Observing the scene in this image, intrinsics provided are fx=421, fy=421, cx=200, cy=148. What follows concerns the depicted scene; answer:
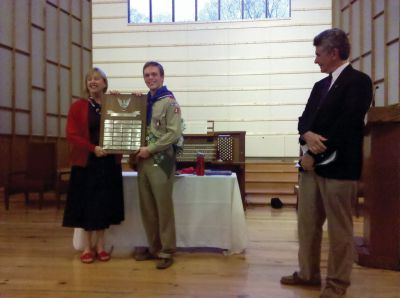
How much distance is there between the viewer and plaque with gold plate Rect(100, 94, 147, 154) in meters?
2.88

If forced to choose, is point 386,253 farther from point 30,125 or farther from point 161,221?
point 30,125

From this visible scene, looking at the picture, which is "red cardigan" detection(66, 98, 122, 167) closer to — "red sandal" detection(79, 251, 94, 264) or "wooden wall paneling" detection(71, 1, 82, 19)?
"red sandal" detection(79, 251, 94, 264)

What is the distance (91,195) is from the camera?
295cm

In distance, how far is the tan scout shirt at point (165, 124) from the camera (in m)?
2.86

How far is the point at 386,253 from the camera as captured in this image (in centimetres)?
282

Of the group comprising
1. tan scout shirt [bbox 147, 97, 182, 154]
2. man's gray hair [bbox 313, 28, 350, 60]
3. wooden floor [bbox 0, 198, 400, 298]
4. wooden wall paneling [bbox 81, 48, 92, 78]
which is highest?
wooden wall paneling [bbox 81, 48, 92, 78]

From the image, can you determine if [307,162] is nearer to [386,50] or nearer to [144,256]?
[144,256]

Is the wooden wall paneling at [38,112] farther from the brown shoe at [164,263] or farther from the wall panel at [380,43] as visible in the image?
the wall panel at [380,43]

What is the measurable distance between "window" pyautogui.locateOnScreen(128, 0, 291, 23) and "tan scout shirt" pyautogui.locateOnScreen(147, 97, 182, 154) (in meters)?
6.92

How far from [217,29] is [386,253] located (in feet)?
23.9

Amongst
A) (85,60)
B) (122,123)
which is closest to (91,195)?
(122,123)

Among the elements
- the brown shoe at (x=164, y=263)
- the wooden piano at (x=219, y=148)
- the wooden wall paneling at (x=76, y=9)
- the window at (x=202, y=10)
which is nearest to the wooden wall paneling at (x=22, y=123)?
the wooden wall paneling at (x=76, y=9)

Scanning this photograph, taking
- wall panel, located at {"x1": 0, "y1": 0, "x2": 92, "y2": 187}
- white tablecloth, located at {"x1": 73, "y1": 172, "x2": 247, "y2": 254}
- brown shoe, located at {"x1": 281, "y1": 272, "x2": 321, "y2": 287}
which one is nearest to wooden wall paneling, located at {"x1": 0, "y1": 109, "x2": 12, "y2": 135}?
wall panel, located at {"x1": 0, "y1": 0, "x2": 92, "y2": 187}

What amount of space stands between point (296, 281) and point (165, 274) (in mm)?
827
